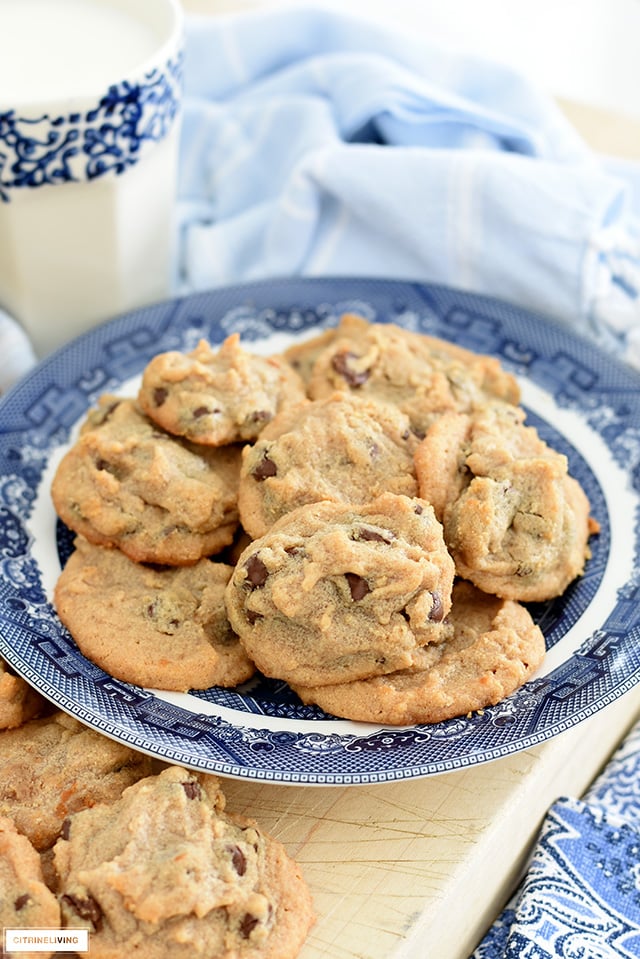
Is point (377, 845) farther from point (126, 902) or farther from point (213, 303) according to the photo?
point (213, 303)

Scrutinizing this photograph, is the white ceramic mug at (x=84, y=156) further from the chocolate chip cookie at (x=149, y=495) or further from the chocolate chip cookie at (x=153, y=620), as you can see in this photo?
the chocolate chip cookie at (x=153, y=620)

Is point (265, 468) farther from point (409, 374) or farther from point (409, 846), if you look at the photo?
point (409, 846)

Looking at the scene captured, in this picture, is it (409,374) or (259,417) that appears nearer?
(259,417)

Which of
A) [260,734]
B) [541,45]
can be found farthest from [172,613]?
[541,45]

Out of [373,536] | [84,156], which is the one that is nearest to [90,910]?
[373,536]

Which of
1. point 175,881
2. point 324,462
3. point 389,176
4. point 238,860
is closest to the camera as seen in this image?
point 175,881

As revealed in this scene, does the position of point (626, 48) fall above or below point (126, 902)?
above
